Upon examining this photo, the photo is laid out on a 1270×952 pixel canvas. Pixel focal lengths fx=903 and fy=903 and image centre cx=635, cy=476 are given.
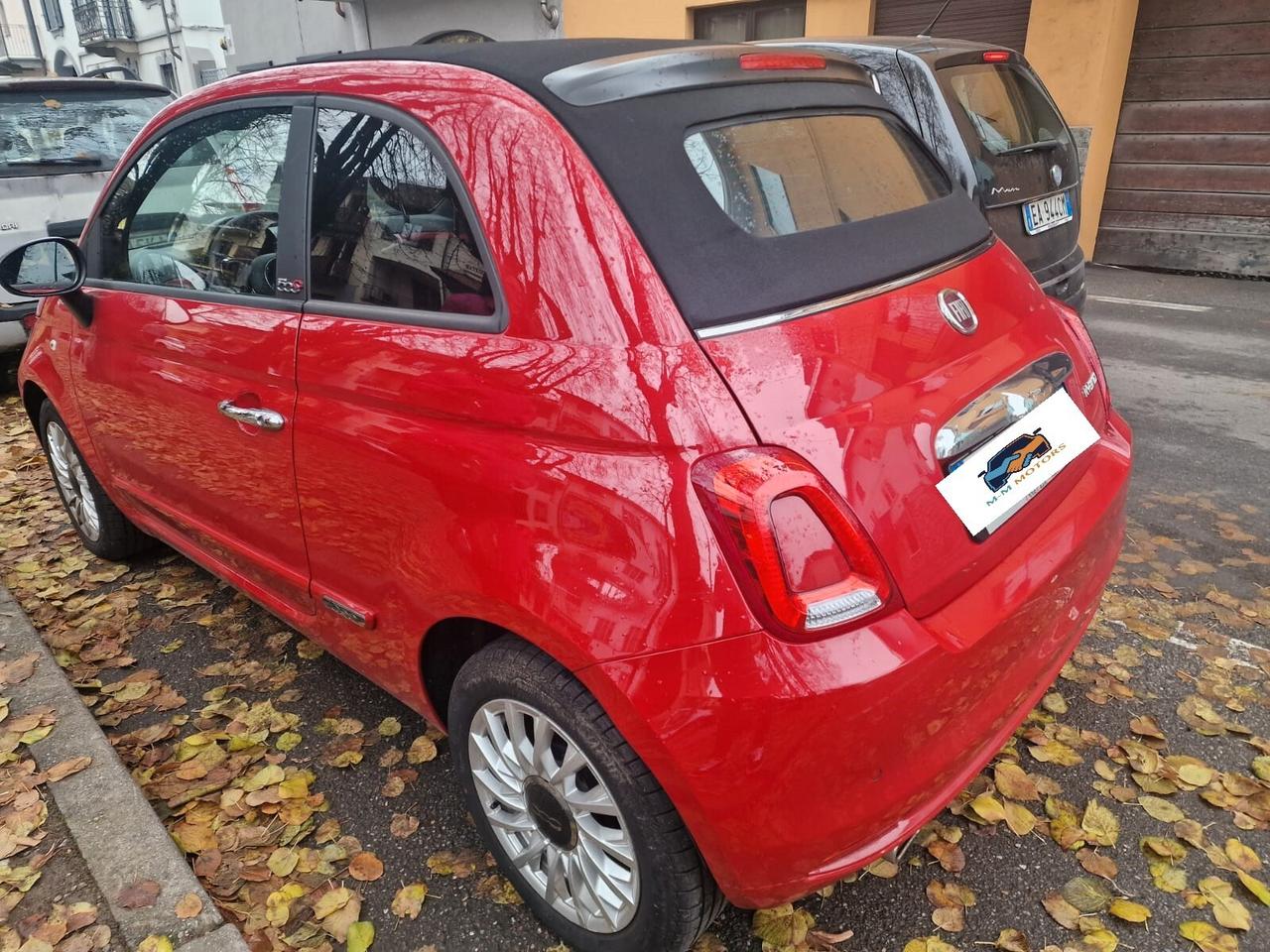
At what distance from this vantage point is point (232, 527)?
263 cm

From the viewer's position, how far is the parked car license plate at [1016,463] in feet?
5.44

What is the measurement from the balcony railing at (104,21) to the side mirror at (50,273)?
30.3 m

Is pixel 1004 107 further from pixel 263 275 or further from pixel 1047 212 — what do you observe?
pixel 263 275

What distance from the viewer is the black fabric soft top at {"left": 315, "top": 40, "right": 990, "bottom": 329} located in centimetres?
161

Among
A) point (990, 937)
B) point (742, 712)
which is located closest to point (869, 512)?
point (742, 712)

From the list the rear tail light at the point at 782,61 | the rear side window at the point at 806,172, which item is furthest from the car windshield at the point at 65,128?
the rear side window at the point at 806,172

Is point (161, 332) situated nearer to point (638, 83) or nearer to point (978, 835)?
point (638, 83)

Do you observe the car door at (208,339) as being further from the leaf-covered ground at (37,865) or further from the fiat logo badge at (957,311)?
the fiat logo badge at (957,311)

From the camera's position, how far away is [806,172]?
192 cm

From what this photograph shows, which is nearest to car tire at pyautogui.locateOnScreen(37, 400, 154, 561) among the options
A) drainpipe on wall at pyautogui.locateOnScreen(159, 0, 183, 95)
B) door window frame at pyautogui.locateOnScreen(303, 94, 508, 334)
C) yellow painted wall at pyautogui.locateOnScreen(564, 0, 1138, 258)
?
door window frame at pyautogui.locateOnScreen(303, 94, 508, 334)

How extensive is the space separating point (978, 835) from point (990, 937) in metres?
0.30

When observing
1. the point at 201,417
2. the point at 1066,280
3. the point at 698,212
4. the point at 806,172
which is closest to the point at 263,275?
the point at 201,417

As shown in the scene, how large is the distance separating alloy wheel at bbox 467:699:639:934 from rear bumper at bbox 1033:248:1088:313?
3.80 m

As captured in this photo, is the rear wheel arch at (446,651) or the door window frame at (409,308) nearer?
the door window frame at (409,308)
